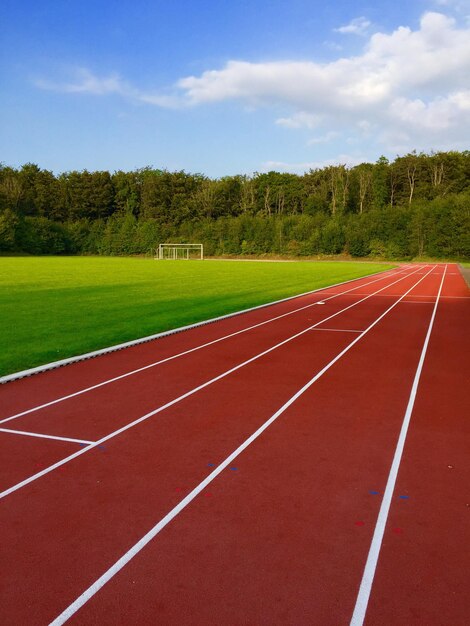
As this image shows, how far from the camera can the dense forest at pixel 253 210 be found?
59.8m

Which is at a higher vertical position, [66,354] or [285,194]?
[285,194]

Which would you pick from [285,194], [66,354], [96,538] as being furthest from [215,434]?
[285,194]

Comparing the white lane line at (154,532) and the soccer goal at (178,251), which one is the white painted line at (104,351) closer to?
the white lane line at (154,532)

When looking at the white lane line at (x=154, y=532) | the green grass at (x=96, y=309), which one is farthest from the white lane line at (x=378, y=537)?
the green grass at (x=96, y=309)

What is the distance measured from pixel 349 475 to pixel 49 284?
2009 centimetres

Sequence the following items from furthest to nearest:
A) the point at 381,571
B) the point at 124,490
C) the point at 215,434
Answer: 1. the point at 215,434
2. the point at 124,490
3. the point at 381,571

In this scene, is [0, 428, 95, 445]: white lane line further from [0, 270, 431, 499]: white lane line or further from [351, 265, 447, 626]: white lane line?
[351, 265, 447, 626]: white lane line

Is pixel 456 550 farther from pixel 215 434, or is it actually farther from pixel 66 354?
pixel 66 354

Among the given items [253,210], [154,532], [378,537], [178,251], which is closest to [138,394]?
[154,532]

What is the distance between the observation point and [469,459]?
471cm

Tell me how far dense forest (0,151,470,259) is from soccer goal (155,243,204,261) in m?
2.17

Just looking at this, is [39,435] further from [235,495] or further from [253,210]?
[253,210]

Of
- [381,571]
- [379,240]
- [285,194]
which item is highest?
[285,194]

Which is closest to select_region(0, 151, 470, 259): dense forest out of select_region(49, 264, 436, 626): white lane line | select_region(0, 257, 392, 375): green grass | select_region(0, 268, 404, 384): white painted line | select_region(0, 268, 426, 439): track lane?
select_region(0, 257, 392, 375): green grass
